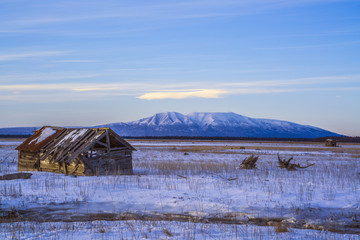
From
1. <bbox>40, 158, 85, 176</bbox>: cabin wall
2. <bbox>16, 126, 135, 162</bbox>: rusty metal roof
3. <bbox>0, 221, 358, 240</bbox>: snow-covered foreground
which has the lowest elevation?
<bbox>0, 221, 358, 240</bbox>: snow-covered foreground

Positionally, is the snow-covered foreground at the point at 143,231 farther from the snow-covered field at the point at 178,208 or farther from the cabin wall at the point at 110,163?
the cabin wall at the point at 110,163

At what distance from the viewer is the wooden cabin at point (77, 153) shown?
1892 cm

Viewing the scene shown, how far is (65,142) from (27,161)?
3898 millimetres

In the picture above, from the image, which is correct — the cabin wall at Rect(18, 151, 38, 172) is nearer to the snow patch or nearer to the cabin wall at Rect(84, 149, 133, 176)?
the snow patch

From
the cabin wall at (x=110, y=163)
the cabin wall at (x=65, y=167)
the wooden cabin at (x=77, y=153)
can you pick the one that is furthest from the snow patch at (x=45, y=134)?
the cabin wall at (x=110, y=163)

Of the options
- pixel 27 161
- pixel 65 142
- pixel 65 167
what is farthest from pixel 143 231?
pixel 27 161

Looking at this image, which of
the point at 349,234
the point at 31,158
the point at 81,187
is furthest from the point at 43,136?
the point at 349,234

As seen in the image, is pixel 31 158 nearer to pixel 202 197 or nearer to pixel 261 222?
pixel 202 197

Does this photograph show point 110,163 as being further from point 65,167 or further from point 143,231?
point 143,231

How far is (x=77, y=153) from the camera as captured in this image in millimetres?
18578

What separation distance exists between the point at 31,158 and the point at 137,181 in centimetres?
990

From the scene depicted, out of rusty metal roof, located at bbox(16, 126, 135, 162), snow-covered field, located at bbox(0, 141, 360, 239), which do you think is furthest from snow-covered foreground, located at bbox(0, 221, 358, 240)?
rusty metal roof, located at bbox(16, 126, 135, 162)

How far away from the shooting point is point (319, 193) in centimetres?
1351

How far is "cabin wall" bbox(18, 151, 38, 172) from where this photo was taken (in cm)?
2194
